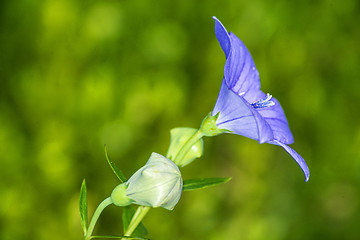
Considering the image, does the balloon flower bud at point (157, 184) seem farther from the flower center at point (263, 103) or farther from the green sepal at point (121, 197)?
the flower center at point (263, 103)

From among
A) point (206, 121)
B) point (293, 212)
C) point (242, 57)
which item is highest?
point (242, 57)

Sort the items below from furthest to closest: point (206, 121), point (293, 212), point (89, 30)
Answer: point (293, 212) → point (89, 30) → point (206, 121)

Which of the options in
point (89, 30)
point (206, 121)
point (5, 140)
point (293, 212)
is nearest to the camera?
point (206, 121)

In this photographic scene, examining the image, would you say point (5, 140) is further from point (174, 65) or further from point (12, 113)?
point (174, 65)

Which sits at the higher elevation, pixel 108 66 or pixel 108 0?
pixel 108 0

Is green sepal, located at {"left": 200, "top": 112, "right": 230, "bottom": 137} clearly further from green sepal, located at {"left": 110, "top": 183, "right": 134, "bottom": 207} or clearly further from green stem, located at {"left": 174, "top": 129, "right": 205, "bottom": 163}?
green sepal, located at {"left": 110, "top": 183, "right": 134, "bottom": 207}

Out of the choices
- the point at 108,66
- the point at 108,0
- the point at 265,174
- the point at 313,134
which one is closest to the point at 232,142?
the point at 265,174
